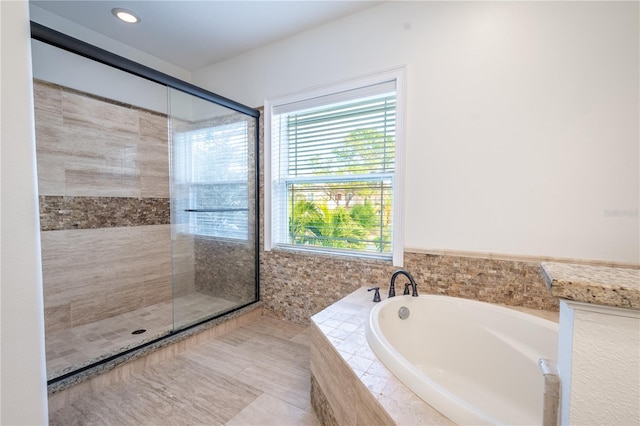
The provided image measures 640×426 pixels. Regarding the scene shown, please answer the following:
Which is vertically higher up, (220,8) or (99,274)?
(220,8)

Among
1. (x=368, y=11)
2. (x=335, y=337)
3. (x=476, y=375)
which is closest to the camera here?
(x=335, y=337)

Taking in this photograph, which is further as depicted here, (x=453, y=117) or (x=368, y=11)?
(x=368, y=11)

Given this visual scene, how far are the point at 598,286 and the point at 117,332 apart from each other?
2912 mm

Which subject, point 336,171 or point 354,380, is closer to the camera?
point 354,380

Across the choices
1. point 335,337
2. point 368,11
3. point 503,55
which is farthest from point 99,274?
point 503,55

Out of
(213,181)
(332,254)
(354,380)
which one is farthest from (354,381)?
(213,181)

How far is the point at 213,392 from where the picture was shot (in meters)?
1.74

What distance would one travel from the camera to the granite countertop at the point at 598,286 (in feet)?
1.43

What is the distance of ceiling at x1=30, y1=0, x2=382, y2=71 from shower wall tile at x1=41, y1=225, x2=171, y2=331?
1766 mm

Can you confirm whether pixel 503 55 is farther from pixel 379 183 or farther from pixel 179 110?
pixel 179 110

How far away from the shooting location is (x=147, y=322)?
251cm

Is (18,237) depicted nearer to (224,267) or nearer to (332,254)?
(332,254)

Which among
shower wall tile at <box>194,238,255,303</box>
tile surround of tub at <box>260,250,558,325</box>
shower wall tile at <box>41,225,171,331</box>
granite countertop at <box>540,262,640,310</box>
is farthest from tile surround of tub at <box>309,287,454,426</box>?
shower wall tile at <box>41,225,171,331</box>

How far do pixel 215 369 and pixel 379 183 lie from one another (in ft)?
5.91
